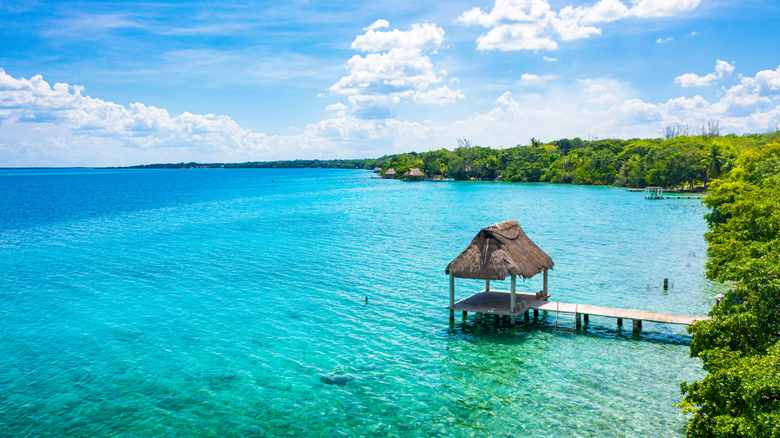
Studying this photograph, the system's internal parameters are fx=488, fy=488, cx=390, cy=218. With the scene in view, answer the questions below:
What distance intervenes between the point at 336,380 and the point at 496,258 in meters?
9.04

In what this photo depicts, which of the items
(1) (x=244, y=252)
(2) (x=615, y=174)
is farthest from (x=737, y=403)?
(2) (x=615, y=174)

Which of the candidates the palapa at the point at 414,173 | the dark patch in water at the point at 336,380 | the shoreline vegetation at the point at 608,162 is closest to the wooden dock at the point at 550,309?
the dark patch in water at the point at 336,380

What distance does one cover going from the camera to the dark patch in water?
665 inches

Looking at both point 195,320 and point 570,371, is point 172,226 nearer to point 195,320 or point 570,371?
point 195,320

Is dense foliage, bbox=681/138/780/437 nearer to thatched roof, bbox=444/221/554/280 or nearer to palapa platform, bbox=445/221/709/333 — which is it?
palapa platform, bbox=445/221/709/333

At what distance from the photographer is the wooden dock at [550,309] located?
20.5 metres

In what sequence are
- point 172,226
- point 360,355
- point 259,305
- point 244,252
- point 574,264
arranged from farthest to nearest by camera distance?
1. point 172,226
2. point 244,252
3. point 574,264
4. point 259,305
5. point 360,355

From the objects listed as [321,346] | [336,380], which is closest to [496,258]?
[321,346]

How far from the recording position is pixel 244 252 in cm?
4019

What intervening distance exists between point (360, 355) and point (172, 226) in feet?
149

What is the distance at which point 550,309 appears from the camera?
72.1 ft

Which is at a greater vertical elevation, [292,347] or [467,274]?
[467,274]

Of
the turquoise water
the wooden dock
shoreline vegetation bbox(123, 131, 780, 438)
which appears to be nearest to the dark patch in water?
the turquoise water

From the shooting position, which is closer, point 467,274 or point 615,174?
point 467,274
